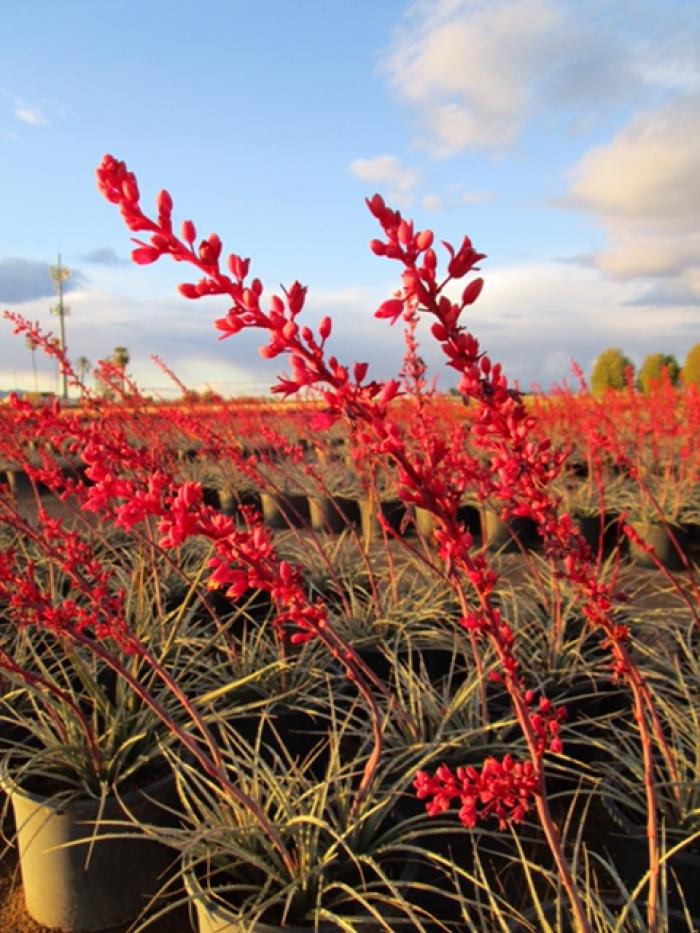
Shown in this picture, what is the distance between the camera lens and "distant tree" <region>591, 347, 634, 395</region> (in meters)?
21.4

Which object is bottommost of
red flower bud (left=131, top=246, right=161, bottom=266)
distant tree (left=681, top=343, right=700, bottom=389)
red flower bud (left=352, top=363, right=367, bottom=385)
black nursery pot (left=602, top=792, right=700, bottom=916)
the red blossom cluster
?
black nursery pot (left=602, top=792, right=700, bottom=916)

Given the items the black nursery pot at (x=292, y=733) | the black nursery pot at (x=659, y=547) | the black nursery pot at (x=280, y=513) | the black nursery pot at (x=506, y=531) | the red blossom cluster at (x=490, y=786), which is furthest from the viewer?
the black nursery pot at (x=280, y=513)

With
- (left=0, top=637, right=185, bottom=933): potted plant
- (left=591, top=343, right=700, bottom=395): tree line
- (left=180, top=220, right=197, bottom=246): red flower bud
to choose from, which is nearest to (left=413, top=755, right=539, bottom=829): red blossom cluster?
(left=180, top=220, right=197, bottom=246): red flower bud

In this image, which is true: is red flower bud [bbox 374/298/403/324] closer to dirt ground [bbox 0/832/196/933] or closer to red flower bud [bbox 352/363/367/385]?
red flower bud [bbox 352/363/367/385]

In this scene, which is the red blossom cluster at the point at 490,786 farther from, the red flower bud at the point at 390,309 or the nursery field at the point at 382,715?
the red flower bud at the point at 390,309

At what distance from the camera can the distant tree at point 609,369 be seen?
2142cm

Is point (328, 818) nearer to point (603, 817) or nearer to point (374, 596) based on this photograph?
point (603, 817)

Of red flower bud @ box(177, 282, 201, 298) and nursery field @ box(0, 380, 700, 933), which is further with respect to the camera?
nursery field @ box(0, 380, 700, 933)

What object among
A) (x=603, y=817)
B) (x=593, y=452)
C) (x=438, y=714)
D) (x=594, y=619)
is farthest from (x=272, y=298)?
(x=593, y=452)

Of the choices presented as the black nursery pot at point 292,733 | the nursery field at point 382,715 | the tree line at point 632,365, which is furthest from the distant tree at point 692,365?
the black nursery pot at point 292,733

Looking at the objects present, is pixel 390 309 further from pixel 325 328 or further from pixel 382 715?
pixel 382 715

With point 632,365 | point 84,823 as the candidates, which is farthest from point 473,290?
point 632,365

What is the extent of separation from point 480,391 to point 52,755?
1802 mm

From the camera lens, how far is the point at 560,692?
8.85 feet
